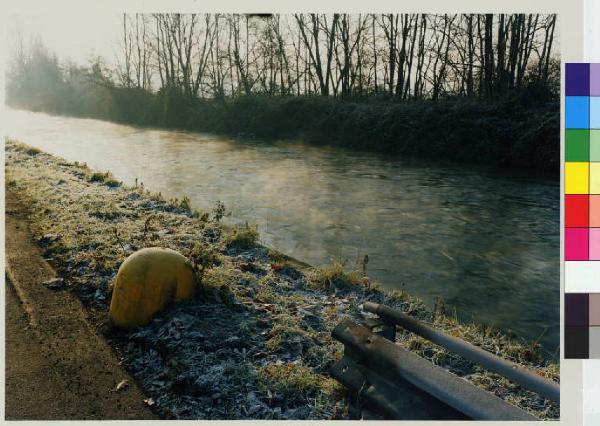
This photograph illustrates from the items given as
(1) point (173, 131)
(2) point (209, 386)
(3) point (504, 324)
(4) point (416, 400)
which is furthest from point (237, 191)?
(1) point (173, 131)

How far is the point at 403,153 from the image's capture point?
1728cm

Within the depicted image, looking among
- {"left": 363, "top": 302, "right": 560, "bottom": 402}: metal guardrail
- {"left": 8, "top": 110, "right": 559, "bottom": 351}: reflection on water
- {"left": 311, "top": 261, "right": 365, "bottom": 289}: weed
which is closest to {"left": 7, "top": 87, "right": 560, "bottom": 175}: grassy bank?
{"left": 8, "top": 110, "right": 559, "bottom": 351}: reflection on water

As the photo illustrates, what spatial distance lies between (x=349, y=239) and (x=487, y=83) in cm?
1065

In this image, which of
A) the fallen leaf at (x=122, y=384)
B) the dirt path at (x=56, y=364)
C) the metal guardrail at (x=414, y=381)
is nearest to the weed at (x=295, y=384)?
the metal guardrail at (x=414, y=381)

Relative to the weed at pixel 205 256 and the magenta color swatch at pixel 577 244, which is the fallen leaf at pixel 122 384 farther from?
the magenta color swatch at pixel 577 244

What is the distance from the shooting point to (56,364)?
417 centimetres

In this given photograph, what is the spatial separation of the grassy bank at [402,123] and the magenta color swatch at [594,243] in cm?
974

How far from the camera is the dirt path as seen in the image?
3.73 metres

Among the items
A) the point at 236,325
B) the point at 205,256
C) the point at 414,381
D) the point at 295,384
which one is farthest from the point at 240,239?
the point at 414,381

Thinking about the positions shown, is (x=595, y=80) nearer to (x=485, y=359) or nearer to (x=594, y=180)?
(x=594, y=180)

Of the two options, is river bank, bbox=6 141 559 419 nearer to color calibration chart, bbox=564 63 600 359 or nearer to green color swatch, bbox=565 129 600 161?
color calibration chart, bbox=564 63 600 359

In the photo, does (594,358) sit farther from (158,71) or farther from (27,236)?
(158,71)

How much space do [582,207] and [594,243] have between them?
0.33 m

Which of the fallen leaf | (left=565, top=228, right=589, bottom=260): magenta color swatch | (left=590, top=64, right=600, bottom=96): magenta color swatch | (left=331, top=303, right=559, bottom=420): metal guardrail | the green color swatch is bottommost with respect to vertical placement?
the fallen leaf
